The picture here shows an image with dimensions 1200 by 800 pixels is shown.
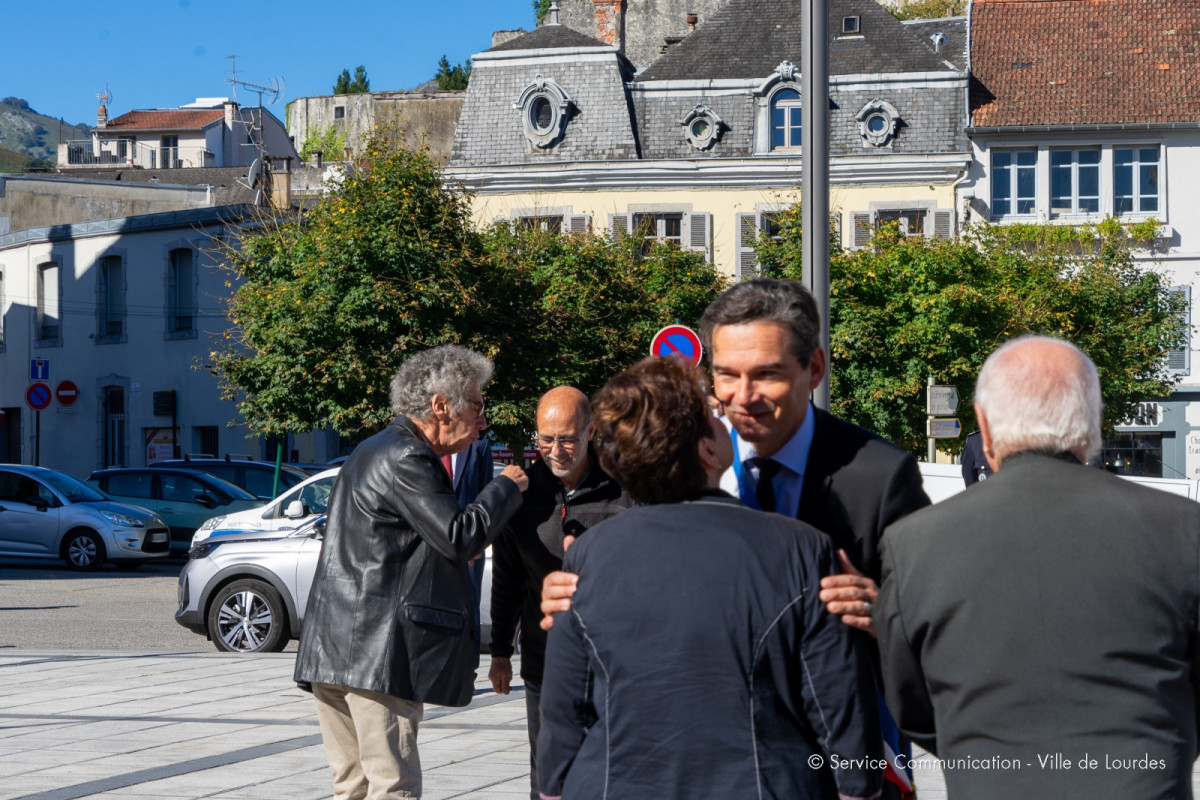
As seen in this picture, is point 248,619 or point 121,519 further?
point 121,519

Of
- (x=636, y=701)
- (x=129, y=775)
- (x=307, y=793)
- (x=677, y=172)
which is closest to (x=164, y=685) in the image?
(x=129, y=775)

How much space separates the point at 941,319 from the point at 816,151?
64.1ft

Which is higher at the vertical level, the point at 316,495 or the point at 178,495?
the point at 316,495

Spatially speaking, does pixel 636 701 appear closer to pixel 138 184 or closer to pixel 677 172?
pixel 677 172

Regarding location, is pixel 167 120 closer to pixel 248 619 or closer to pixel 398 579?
pixel 248 619

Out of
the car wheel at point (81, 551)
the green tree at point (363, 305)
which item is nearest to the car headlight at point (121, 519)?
the car wheel at point (81, 551)

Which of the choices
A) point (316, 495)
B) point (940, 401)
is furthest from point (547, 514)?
→ point (940, 401)

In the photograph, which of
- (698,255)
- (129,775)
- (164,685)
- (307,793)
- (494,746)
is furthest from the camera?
(698,255)

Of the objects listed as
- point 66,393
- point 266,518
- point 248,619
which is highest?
point 66,393

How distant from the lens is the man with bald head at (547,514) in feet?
17.0

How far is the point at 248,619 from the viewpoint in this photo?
13.5 metres

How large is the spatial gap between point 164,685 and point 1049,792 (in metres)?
9.15

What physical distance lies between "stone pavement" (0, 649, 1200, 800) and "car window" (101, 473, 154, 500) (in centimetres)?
1355

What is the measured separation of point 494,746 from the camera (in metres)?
8.22
